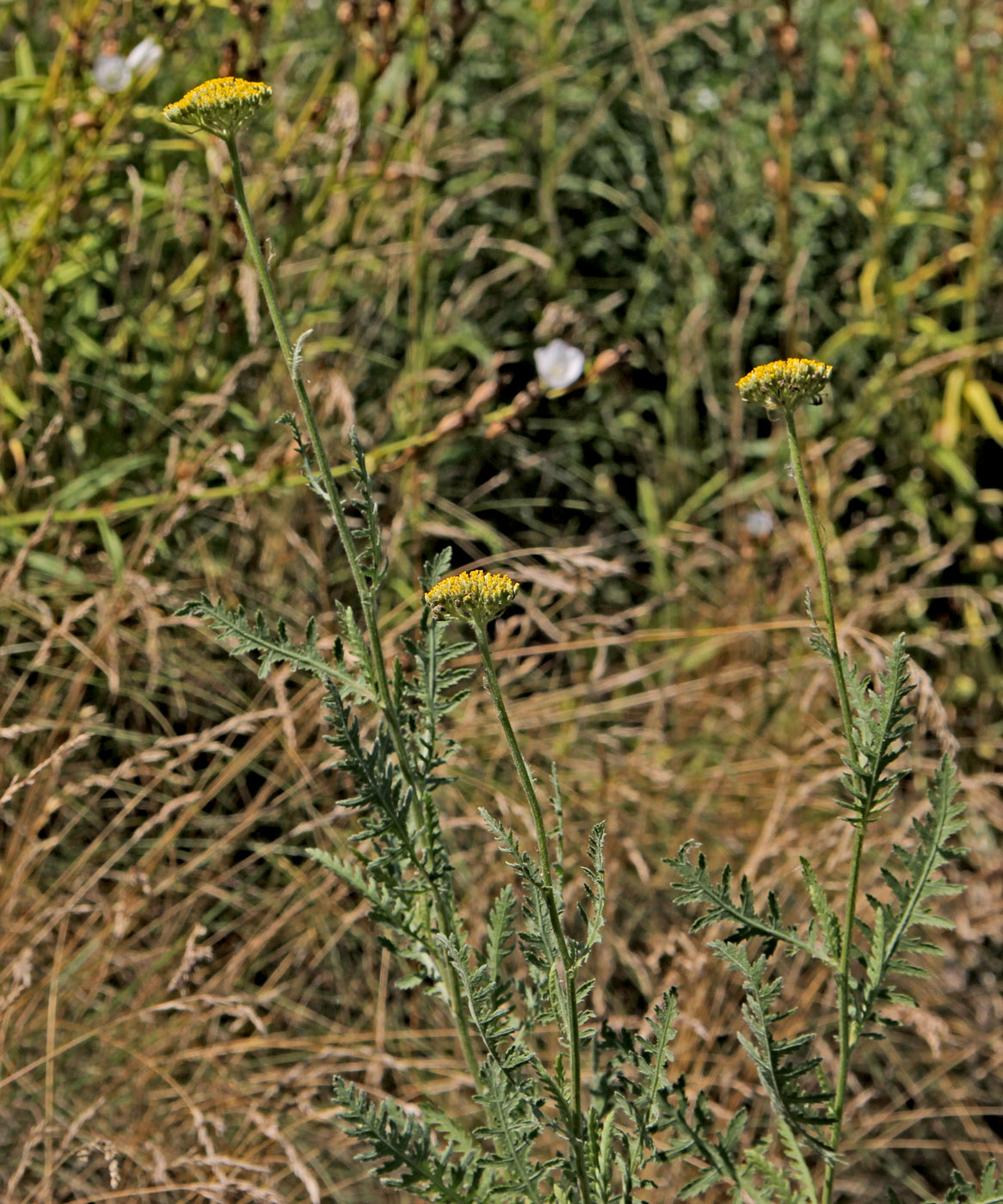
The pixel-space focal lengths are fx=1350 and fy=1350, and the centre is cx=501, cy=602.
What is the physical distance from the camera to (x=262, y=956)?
2.12 metres

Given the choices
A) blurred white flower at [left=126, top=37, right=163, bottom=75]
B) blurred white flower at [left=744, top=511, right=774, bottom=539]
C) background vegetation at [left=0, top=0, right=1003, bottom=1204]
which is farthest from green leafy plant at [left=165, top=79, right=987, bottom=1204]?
blurred white flower at [left=744, top=511, right=774, bottom=539]

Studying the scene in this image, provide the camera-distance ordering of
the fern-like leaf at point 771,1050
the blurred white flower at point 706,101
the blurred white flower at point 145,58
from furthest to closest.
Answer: the blurred white flower at point 706,101 → the blurred white flower at point 145,58 → the fern-like leaf at point 771,1050

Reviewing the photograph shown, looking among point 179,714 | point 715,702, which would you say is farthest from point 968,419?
point 179,714

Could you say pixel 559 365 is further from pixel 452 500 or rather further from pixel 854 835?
pixel 854 835

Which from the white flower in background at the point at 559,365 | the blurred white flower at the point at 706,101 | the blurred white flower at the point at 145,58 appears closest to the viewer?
the blurred white flower at the point at 145,58

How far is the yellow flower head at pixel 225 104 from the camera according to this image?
3.14 ft

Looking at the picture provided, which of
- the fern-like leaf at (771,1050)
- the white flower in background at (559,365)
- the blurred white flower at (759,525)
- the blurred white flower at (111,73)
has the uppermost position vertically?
the blurred white flower at (111,73)

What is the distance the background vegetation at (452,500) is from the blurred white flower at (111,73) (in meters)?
0.03

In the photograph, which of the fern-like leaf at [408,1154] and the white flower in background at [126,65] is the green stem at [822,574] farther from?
the white flower in background at [126,65]

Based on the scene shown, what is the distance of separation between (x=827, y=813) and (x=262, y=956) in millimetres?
1024

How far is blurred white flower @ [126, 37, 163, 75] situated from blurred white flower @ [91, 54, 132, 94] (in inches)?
2.4

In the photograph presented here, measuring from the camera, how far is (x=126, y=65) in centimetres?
214

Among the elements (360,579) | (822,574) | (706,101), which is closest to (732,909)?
(822,574)

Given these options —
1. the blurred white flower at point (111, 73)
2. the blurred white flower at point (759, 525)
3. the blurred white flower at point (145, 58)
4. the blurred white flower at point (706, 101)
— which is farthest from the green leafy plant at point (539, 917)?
the blurred white flower at point (706, 101)
